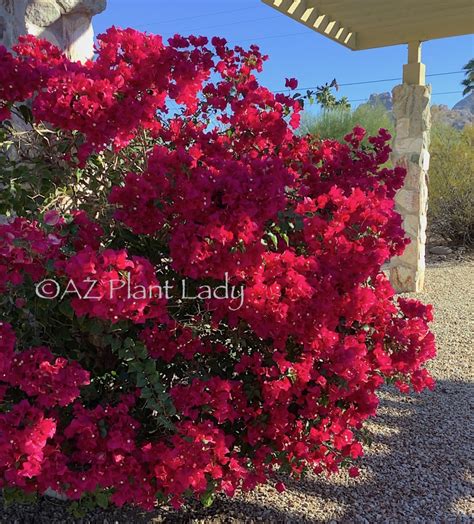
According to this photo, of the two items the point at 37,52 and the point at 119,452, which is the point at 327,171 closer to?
the point at 37,52

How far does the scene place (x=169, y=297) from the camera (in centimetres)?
184

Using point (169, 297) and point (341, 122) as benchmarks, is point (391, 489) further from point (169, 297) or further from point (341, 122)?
point (341, 122)

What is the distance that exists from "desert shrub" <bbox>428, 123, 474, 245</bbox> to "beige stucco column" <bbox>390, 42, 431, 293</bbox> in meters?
3.23

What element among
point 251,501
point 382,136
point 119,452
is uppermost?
point 382,136

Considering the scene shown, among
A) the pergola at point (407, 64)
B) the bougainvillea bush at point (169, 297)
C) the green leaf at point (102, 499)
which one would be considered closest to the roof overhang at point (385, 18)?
the pergola at point (407, 64)

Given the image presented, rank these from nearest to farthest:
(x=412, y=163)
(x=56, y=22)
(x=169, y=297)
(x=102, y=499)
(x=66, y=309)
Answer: (x=66, y=309)
(x=102, y=499)
(x=169, y=297)
(x=56, y=22)
(x=412, y=163)

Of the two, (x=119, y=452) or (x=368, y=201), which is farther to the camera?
(x=368, y=201)

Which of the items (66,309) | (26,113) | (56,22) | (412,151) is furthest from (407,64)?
(66,309)

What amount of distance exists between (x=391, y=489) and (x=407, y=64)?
500 centimetres

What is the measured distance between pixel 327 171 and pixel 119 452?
1.38m

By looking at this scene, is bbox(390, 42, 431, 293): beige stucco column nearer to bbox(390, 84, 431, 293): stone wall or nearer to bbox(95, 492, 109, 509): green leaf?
bbox(390, 84, 431, 293): stone wall

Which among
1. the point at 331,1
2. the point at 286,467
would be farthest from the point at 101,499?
the point at 331,1

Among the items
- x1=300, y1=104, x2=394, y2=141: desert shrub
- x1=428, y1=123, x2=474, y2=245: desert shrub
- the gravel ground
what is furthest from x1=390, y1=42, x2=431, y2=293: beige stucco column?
x1=300, y1=104, x2=394, y2=141: desert shrub

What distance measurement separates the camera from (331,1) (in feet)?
18.2
